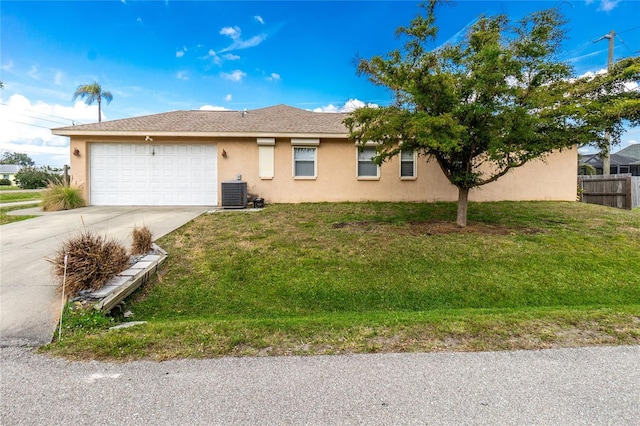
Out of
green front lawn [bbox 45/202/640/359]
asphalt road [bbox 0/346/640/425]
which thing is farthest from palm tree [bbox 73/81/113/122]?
asphalt road [bbox 0/346/640/425]

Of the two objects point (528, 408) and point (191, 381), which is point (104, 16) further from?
point (528, 408)

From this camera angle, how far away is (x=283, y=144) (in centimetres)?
1149

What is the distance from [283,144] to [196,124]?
3.40 meters

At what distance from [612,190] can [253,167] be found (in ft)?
46.3

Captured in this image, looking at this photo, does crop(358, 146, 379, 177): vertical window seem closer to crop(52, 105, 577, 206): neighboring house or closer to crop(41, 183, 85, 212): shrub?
crop(52, 105, 577, 206): neighboring house

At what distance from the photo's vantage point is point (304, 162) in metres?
11.7

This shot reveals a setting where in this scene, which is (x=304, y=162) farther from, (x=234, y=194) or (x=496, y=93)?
(x=496, y=93)

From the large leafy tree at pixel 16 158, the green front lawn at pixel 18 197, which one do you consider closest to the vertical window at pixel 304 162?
the green front lawn at pixel 18 197

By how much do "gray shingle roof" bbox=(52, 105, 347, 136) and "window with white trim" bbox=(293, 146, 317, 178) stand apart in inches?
29.6

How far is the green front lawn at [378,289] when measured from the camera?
2984 mm

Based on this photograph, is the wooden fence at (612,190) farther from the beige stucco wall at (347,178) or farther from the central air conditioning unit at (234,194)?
the central air conditioning unit at (234,194)

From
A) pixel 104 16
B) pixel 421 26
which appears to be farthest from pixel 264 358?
pixel 104 16

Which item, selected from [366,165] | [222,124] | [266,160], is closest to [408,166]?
[366,165]

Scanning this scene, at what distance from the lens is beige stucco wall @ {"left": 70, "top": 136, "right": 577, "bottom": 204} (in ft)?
37.3
